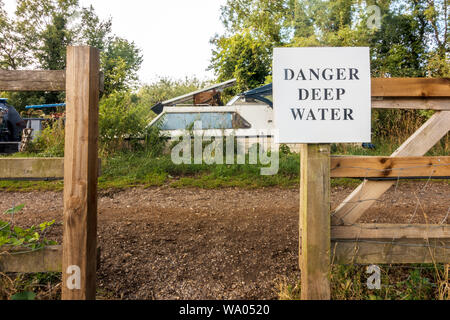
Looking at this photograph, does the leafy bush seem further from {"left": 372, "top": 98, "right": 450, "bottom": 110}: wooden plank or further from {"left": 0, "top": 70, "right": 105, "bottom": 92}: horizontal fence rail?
{"left": 372, "top": 98, "right": 450, "bottom": 110}: wooden plank

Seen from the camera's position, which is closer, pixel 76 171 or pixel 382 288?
pixel 76 171

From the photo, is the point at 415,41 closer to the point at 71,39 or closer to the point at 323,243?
the point at 323,243

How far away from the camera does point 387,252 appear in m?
2.09

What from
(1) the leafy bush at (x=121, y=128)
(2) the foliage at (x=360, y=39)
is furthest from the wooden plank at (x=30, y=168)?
(2) the foliage at (x=360, y=39)

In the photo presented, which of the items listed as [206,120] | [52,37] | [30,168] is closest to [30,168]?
[30,168]

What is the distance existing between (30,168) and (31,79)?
54 centimetres

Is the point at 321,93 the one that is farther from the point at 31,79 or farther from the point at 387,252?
the point at 31,79

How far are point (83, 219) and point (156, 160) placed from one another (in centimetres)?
526

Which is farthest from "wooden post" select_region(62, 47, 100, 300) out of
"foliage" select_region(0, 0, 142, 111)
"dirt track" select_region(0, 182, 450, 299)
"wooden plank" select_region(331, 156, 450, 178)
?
"foliage" select_region(0, 0, 142, 111)

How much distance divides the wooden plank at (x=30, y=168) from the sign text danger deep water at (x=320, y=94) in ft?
4.52

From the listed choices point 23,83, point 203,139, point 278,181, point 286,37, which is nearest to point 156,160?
point 203,139

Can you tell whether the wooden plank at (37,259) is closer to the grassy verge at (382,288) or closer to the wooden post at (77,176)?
the wooden post at (77,176)

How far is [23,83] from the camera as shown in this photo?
1925mm

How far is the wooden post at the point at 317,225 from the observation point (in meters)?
1.96
